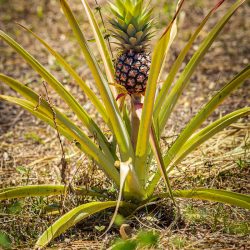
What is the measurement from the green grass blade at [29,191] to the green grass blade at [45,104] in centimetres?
26

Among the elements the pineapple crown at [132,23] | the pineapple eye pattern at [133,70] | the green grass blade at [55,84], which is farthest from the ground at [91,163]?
the pineapple crown at [132,23]

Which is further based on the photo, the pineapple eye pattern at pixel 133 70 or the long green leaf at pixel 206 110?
the pineapple eye pattern at pixel 133 70

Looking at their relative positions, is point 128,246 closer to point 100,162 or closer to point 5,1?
point 100,162

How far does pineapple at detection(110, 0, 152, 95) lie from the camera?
85.7 inches

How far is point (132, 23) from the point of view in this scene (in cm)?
219

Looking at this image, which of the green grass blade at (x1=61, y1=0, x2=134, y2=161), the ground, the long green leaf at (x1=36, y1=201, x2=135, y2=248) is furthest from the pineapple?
the long green leaf at (x1=36, y1=201, x2=135, y2=248)

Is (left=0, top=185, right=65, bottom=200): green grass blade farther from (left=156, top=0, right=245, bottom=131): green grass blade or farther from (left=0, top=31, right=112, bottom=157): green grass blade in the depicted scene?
(left=156, top=0, right=245, bottom=131): green grass blade

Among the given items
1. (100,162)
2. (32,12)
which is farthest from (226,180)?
(32,12)

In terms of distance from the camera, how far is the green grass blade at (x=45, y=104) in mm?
2084

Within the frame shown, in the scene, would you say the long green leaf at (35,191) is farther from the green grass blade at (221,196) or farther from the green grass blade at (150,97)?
the green grass blade at (221,196)

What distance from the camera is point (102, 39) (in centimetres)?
231

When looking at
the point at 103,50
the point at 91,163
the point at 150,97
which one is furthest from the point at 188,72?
the point at 91,163

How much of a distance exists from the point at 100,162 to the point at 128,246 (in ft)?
1.95

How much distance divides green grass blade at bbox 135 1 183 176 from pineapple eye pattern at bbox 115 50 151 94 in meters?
0.17
